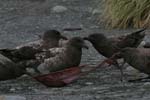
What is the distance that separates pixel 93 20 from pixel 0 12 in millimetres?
2846

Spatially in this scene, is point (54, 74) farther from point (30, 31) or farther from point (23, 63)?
point (30, 31)

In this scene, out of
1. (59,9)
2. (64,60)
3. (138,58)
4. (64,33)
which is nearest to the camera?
(138,58)

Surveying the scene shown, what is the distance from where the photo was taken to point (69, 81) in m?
7.90

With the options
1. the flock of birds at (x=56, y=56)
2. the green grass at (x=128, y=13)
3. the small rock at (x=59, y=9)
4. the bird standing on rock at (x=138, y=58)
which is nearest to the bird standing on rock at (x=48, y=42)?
the flock of birds at (x=56, y=56)

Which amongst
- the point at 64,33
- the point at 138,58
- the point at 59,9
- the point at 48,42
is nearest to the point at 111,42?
the point at 48,42

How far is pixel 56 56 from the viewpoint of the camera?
823 cm

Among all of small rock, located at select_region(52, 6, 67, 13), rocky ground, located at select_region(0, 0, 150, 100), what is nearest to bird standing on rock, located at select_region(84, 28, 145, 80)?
rocky ground, located at select_region(0, 0, 150, 100)

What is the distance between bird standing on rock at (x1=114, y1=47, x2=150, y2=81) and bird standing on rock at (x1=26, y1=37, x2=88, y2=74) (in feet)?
2.24

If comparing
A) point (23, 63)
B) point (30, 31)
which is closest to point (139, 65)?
point (23, 63)

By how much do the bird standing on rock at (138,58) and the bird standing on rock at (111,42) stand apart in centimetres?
47

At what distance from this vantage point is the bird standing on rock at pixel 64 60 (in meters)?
8.19

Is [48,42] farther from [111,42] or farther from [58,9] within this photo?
[58,9]

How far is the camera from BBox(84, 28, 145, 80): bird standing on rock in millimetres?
8703

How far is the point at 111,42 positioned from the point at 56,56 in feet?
3.39
